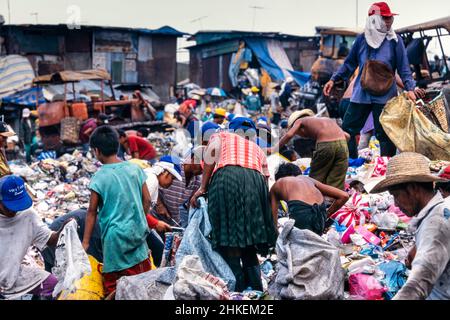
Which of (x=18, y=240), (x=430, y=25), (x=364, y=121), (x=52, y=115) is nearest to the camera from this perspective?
(x=18, y=240)

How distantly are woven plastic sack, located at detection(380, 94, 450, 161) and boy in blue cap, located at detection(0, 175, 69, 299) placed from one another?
3.42 metres

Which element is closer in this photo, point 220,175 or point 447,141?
point 220,175

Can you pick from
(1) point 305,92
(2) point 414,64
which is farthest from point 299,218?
(1) point 305,92

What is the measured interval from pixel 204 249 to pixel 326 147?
2.13 meters

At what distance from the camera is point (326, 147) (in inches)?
240

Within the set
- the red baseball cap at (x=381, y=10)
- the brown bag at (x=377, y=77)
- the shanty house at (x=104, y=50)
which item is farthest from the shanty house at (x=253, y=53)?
the red baseball cap at (x=381, y=10)

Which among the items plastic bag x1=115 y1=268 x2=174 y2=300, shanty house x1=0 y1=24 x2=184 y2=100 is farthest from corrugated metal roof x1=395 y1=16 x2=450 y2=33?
shanty house x1=0 y1=24 x2=184 y2=100

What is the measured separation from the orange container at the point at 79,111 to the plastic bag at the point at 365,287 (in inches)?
453

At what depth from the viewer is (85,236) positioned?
4.19 metres

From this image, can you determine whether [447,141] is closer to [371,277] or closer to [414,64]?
[371,277]

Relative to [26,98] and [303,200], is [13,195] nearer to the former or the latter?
[303,200]

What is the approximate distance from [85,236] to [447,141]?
11.1 feet

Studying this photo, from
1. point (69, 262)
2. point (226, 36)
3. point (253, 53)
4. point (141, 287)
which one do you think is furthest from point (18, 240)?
point (226, 36)

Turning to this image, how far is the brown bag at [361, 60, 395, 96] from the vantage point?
678cm
